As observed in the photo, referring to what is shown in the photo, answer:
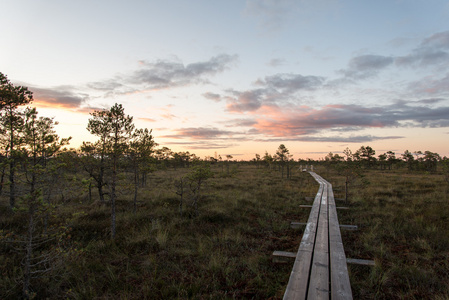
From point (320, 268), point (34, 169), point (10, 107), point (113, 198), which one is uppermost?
point (10, 107)

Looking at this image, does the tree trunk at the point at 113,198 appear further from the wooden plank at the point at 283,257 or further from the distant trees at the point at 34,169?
the wooden plank at the point at 283,257

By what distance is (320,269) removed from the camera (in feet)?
14.3

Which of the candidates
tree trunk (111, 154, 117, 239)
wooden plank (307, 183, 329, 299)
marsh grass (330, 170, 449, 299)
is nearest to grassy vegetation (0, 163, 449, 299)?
marsh grass (330, 170, 449, 299)

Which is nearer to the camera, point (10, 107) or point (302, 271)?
point (302, 271)

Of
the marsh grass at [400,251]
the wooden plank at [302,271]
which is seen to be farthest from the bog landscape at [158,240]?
the wooden plank at [302,271]

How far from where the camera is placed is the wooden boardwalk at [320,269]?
362 cm

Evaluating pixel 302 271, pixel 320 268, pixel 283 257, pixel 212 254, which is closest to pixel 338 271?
pixel 320 268

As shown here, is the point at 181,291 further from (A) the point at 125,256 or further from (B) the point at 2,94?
(B) the point at 2,94

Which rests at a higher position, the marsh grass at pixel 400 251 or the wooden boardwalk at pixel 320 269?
the wooden boardwalk at pixel 320 269

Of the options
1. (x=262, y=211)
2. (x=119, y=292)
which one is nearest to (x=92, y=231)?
(x=119, y=292)

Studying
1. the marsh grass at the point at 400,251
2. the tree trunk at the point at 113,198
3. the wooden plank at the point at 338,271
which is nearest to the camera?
the wooden plank at the point at 338,271

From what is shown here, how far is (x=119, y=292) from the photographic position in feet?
15.4

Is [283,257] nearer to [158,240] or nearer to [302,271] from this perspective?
[302,271]

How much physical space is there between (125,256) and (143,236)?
1.29 m
